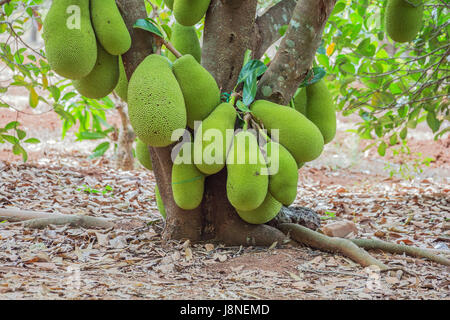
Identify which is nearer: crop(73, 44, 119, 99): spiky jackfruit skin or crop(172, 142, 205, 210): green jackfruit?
crop(73, 44, 119, 99): spiky jackfruit skin

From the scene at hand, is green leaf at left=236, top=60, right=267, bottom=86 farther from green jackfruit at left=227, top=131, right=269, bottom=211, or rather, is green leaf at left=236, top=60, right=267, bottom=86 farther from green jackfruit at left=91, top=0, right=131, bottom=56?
green jackfruit at left=91, top=0, right=131, bottom=56

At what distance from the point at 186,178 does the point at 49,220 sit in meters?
0.82

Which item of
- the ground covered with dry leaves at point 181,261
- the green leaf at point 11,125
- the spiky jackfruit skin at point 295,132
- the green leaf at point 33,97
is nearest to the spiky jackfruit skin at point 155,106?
the spiky jackfruit skin at point 295,132

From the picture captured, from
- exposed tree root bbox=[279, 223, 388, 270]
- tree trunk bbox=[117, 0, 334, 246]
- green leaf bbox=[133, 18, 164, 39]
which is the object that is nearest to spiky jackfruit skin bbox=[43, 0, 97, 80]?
green leaf bbox=[133, 18, 164, 39]

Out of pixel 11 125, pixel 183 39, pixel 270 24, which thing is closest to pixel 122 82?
pixel 183 39

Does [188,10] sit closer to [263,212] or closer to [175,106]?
[175,106]

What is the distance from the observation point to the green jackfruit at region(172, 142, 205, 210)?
5.45 ft

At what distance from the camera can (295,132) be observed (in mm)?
1561

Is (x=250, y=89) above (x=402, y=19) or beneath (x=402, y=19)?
beneath

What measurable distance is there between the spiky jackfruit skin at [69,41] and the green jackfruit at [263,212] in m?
0.77

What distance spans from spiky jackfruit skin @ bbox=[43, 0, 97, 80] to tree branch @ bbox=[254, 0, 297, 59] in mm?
909

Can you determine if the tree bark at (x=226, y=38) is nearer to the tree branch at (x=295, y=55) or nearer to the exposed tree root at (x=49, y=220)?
the tree branch at (x=295, y=55)

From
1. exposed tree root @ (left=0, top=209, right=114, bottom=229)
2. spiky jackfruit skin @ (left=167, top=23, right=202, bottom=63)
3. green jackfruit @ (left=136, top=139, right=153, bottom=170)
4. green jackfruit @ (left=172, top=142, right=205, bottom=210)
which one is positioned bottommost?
exposed tree root @ (left=0, top=209, right=114, bottom=229)
